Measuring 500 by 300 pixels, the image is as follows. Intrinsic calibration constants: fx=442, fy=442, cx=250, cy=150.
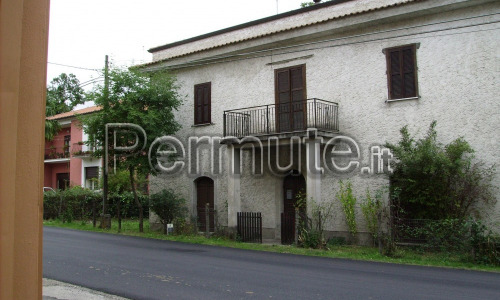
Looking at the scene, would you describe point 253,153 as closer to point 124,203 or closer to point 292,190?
point 292,190

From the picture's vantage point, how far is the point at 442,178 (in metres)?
12.9

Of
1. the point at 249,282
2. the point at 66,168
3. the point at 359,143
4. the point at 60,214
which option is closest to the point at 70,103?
the point at 66,168

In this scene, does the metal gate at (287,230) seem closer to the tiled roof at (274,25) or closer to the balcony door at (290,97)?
the balcony door at (290,97)

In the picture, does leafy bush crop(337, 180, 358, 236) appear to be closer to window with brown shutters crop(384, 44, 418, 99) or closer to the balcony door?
the balcony door

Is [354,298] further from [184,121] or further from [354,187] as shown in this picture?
[184,121]

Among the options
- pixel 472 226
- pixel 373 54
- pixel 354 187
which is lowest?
pixel 472 226

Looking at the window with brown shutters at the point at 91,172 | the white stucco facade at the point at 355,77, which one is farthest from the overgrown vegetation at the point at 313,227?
the window with brown shutters at the point at 91,172

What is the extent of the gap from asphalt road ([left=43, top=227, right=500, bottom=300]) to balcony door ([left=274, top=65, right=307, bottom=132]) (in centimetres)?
522

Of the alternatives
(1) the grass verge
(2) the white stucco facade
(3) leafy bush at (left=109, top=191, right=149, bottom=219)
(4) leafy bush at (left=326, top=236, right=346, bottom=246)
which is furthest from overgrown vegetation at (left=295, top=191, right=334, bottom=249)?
(3) leafy bush at (left=109, top=191, right=149, bottom=219)

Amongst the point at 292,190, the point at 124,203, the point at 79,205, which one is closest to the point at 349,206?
the point at 292,190

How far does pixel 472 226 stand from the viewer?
11133 mm

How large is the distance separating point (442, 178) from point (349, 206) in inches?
119

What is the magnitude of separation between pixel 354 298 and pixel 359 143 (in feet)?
28.0

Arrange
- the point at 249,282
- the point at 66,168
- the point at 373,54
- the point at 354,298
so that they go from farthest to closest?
the point at 66,168 < the point at 373,54 < the point at 249,282 < the point at 354,298
